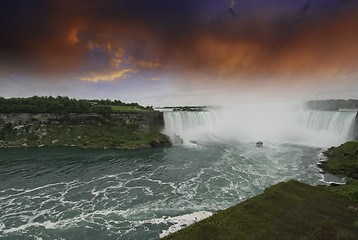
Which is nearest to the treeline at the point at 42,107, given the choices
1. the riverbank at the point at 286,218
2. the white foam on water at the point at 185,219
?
the white foam on water at the point at 185,219

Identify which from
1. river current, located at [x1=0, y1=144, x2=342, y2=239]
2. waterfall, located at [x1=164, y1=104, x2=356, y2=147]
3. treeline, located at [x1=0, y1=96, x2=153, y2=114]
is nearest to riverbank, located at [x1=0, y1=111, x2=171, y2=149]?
treeline, located at [x1=0, y1=96, x2=153, y2=114]

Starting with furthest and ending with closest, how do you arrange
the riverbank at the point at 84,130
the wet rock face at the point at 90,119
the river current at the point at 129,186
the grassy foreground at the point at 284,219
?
the wet rock face at the point at 90,119 < the riverbank at the point at 84,130 < the river current at the point at 129,186 < the grassy foreground at the point at 284,219

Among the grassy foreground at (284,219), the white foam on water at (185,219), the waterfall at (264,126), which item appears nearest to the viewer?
the grassy foreground at (284,219)

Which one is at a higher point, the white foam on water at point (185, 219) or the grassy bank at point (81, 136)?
the grassy bank at point (81, 136)

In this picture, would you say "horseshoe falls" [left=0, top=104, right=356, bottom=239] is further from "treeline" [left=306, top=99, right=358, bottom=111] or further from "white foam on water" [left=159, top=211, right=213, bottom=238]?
"treeline" [left=306, top=99, right=358, bottom=111]

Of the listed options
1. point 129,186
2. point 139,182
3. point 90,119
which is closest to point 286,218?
point 129,186

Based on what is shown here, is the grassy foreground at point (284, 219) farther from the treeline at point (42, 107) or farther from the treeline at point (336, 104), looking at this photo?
the treeline at point (336, 104)

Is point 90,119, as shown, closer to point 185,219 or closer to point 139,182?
point 139,182
